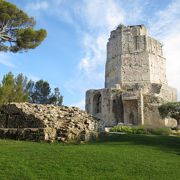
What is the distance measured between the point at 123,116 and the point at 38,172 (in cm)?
3496

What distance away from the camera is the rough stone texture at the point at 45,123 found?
15.0 m

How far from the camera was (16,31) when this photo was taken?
859 inches

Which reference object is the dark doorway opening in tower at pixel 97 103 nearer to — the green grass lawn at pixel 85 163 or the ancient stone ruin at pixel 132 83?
the ancient stone ruin at pixel 132 83

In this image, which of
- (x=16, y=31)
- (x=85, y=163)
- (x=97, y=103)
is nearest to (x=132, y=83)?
(x=97, y=103)

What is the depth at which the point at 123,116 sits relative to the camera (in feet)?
144

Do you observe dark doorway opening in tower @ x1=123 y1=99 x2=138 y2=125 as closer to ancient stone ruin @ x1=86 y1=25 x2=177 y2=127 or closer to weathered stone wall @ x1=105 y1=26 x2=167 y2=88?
ancient stone ruin @ x1=86 y1=25 x2=177 y2=127

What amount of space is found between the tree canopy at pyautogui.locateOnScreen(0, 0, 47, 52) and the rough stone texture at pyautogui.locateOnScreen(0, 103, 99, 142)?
5.19 meters

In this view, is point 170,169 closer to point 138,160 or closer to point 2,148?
point 138,160

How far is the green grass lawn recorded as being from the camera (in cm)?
948

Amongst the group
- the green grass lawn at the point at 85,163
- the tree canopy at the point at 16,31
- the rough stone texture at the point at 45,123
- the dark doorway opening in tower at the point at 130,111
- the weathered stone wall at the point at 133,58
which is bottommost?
the green grass lawn at the point at 85,163

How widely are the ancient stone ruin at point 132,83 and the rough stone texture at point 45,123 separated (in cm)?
2467

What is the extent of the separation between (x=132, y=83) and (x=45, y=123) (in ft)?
104

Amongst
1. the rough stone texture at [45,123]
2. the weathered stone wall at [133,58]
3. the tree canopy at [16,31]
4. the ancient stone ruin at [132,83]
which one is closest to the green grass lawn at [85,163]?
the rough stone texture at [45,123]

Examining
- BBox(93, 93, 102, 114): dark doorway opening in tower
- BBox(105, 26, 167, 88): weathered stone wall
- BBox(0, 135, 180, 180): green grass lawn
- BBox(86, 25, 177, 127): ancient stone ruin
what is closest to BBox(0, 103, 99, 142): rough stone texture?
BBox(0, 135, 180, 180): green grass lawn
